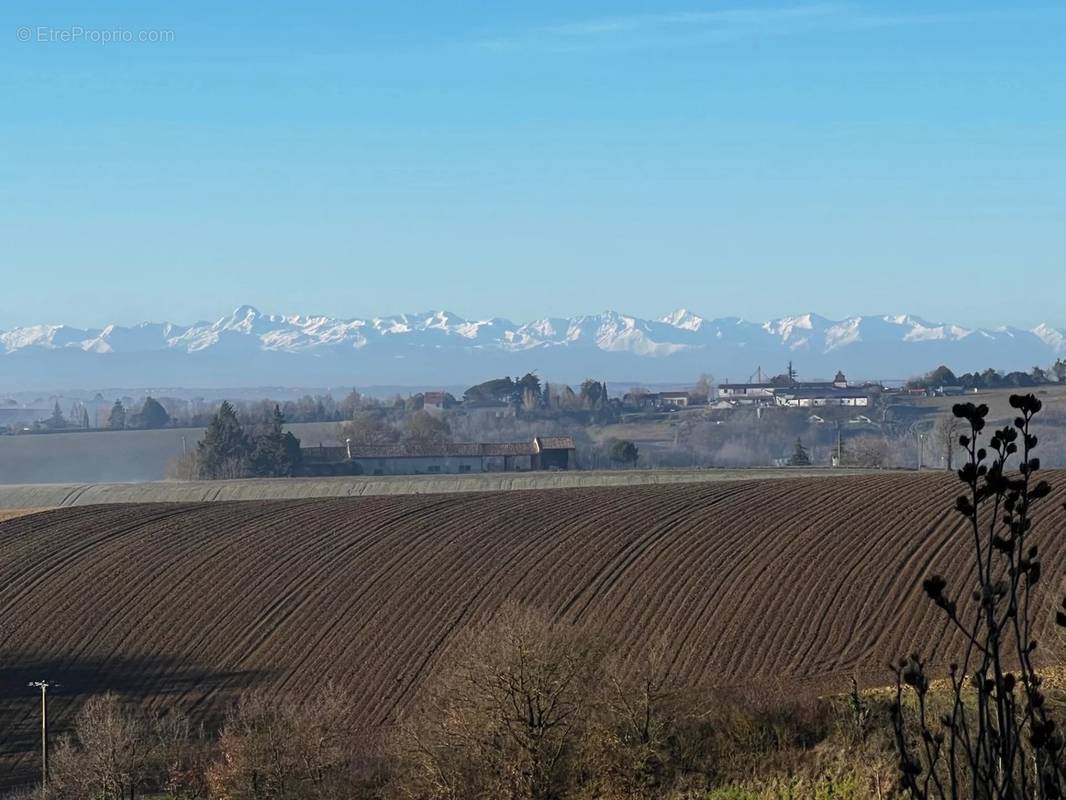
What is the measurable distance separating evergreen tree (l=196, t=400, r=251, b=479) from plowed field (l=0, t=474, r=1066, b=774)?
43786 millimetres

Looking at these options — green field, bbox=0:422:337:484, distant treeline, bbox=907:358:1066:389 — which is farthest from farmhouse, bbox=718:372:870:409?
green field, bbox=0:422:337:484

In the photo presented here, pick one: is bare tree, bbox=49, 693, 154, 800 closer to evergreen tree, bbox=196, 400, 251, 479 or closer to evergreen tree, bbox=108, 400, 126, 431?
evergreen tree, bbox=196, 400, 251, 479

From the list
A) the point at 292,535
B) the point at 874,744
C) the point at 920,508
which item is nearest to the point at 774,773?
the point at 874,744

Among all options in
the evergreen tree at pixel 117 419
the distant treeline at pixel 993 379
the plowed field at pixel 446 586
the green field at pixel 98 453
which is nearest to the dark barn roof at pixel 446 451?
the green field at pixel 98 453

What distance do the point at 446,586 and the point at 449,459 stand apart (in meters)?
49.6

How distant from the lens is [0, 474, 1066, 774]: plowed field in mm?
26531

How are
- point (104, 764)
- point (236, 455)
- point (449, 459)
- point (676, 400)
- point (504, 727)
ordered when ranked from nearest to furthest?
point (504, 727)
point (104, 764)
point (449, 459)
point (236, 455)
point (676, 400)

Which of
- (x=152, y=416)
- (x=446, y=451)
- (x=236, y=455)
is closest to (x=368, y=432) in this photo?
(x=236, y=455)

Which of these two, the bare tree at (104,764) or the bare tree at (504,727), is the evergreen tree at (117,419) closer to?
the bare tree at (104,764)

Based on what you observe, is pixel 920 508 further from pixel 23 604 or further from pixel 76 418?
pixel 76 418

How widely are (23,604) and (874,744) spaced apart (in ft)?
70.3

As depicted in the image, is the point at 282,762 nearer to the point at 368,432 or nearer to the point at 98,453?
the point at 368,432

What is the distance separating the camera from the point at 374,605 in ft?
99.7

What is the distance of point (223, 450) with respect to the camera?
3314 inches
